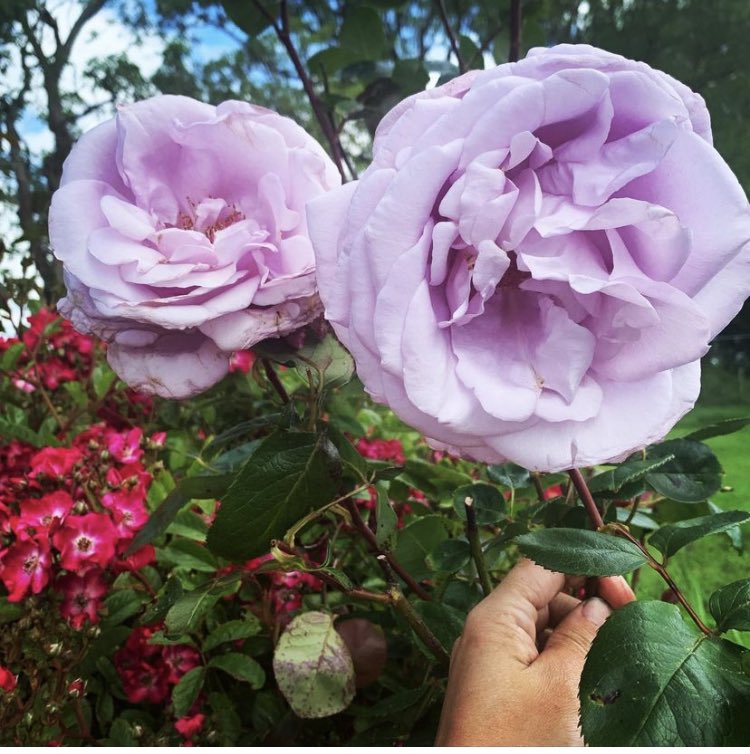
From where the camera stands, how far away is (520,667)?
0.49 meters

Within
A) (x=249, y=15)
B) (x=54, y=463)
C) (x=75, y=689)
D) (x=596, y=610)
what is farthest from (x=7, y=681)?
(x=249, y=15)

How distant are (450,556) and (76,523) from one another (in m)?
0.39

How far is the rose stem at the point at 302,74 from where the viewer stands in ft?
2.46

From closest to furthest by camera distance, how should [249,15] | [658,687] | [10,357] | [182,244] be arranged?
[658,687] < [182,244] < [249,15] < [10,357]

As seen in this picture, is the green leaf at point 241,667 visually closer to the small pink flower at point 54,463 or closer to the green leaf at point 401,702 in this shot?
the green leaf at point 401,702

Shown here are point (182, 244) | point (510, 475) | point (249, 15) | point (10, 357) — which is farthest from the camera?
point (10, 357)

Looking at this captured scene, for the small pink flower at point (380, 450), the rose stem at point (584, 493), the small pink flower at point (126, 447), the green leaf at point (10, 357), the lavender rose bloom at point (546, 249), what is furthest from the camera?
the green leaf at point (10, 357)

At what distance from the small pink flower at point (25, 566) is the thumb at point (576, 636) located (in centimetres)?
52

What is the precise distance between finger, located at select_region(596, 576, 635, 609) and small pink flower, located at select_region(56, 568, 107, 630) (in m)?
0.52

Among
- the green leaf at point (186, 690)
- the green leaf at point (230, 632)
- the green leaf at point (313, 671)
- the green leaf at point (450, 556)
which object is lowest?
the green leaf at point (186, 690)

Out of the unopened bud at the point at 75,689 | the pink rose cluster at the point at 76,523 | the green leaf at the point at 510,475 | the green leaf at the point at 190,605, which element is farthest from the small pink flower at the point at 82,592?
the green leaf at the point at 510,475

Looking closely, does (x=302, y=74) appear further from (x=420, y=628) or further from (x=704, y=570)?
(x=704, y=570)

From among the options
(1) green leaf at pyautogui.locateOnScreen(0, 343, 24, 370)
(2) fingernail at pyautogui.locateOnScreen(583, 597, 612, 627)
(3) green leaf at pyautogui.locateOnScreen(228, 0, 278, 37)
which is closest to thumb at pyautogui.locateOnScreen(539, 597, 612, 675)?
(2) fingernail at pyautogui.locateOnScreen(583, 597, 612, 627)

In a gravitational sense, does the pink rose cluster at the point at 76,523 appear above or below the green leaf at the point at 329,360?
below
